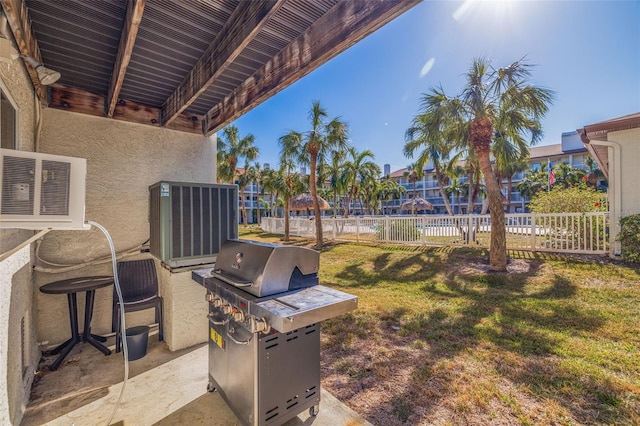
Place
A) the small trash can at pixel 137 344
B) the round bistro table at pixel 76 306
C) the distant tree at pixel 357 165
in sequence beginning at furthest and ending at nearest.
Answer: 1. the distant tree at pixel 357 165
2. the small trash can at pixel 137 344
3. the round bistro table at pixel 76 306

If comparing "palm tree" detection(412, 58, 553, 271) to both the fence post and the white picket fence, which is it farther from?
the white picket fence

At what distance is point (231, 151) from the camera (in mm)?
23359

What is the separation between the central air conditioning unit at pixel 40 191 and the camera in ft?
4.82

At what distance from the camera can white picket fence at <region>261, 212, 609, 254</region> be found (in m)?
7.03

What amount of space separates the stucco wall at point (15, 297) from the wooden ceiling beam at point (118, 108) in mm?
510

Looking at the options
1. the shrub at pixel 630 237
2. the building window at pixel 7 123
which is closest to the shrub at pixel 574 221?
the shrub at pixel 630 237

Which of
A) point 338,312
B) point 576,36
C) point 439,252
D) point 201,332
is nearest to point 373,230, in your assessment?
point 439,252

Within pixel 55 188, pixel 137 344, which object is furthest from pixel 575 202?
pixel 55 188

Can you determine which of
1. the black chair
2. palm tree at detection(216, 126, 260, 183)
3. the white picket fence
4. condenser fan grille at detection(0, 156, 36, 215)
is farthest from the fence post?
palm tree at detection(216, 126, 260, 183)

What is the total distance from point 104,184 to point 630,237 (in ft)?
34.7

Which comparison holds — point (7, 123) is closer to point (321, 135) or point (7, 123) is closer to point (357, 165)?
point (321, 135)

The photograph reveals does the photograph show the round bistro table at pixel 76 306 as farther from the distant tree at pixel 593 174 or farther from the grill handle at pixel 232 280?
the distant tree at pixel 593 174

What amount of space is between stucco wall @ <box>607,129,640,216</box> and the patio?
8851 millimetres

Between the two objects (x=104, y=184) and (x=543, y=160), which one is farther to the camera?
(x=543, y=160)
